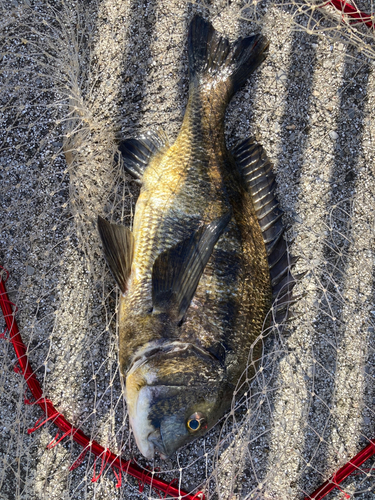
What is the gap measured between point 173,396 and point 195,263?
0.62m

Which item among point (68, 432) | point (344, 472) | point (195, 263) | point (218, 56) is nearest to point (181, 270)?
point (195, 263)

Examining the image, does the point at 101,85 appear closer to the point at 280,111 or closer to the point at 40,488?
the point at 280,111

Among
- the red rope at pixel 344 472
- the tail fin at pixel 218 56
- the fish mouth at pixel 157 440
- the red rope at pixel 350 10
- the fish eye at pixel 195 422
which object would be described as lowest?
the red rope at pixel 344 472

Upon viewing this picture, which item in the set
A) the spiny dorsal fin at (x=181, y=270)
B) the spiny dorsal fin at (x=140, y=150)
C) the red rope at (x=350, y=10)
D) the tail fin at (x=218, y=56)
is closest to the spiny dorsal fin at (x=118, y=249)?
the spiny dorsal fin at (x=181, y=270)

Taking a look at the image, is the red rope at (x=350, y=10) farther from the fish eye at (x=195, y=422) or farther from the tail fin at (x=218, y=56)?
the fish eye at (x=195, y=422)

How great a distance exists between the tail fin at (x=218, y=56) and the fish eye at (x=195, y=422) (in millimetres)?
1785

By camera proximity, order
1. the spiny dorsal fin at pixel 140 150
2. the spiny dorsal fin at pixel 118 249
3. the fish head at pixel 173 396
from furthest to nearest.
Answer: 1. the spiny dorsal fin at pixel 140 150
2. the spiny dorsal fin at pixel 118 249
3. the fish head at pixel 173 396

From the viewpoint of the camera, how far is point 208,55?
245cm

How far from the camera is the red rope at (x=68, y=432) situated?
7.76 ft

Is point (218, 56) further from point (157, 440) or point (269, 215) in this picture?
point (157, 440)

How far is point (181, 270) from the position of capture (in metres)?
1.99

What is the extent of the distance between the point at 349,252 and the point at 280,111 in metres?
1.01

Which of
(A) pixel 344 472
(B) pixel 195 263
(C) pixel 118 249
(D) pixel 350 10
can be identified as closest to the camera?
(B) pixel 195 263

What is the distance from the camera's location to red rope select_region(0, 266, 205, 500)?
2.37 meters
